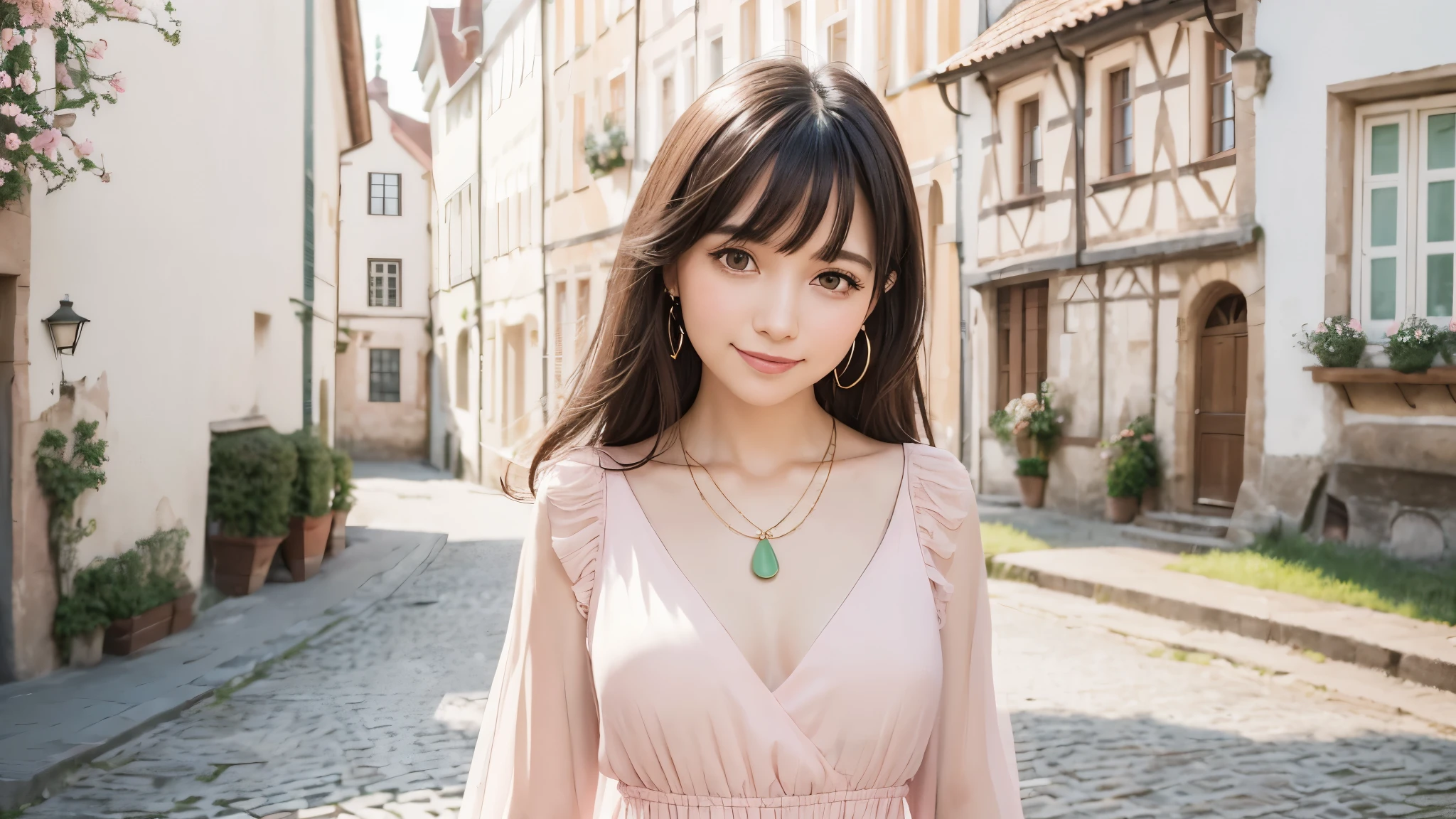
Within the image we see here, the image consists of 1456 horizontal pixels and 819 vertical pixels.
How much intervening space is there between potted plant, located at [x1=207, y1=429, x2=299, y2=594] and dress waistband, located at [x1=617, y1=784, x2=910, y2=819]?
7.95m

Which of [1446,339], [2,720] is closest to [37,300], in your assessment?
[2,720]

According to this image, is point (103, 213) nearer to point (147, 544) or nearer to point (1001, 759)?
point (147, 544)

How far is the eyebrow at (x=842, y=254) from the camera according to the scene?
1.38 metres

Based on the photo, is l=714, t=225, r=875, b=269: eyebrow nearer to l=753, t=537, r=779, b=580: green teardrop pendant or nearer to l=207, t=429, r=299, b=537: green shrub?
l=753, t=537, r=779, b=580: green teardrop pendant

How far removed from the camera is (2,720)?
5.06 metres

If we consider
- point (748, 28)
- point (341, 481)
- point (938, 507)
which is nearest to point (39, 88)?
point (938, 507)

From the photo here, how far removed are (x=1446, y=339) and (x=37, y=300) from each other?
7.71 meters

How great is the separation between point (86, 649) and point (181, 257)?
2.58m

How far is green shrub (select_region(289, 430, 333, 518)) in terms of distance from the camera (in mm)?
9773

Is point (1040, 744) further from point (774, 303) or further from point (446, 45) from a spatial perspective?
point (446, 45)

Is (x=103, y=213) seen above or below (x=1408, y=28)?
below

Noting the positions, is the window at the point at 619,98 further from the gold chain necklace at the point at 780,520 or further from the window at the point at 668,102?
the gold chain necklace at the point at 780,520

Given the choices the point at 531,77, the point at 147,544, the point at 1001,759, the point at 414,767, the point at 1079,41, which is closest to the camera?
the point at 1001,759

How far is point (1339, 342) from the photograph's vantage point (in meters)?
8.60
